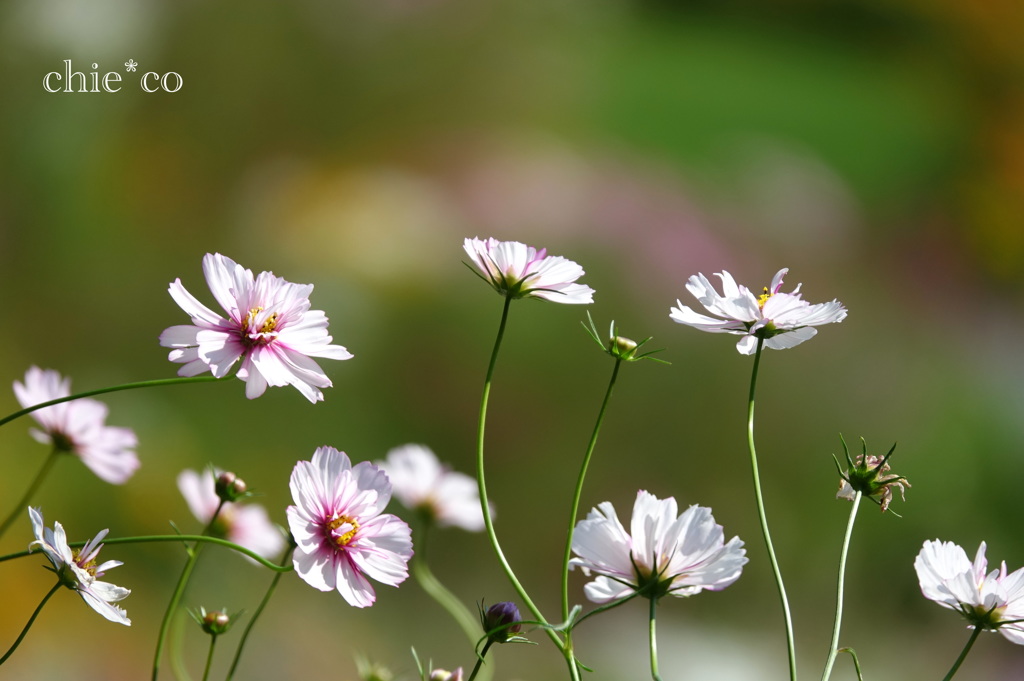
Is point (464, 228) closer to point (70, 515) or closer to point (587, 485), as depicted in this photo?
point (587, 485)

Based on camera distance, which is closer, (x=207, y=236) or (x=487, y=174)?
(x=207, y=236)

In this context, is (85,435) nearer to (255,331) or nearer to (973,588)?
(255,331)

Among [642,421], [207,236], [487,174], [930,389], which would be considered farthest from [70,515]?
[930,389]

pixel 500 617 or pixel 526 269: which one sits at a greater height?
pixel 526 269

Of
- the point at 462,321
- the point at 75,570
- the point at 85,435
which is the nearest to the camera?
the point at 75,570

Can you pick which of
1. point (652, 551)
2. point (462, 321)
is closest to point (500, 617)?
point (652, 551)

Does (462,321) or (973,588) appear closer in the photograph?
(973,588)
